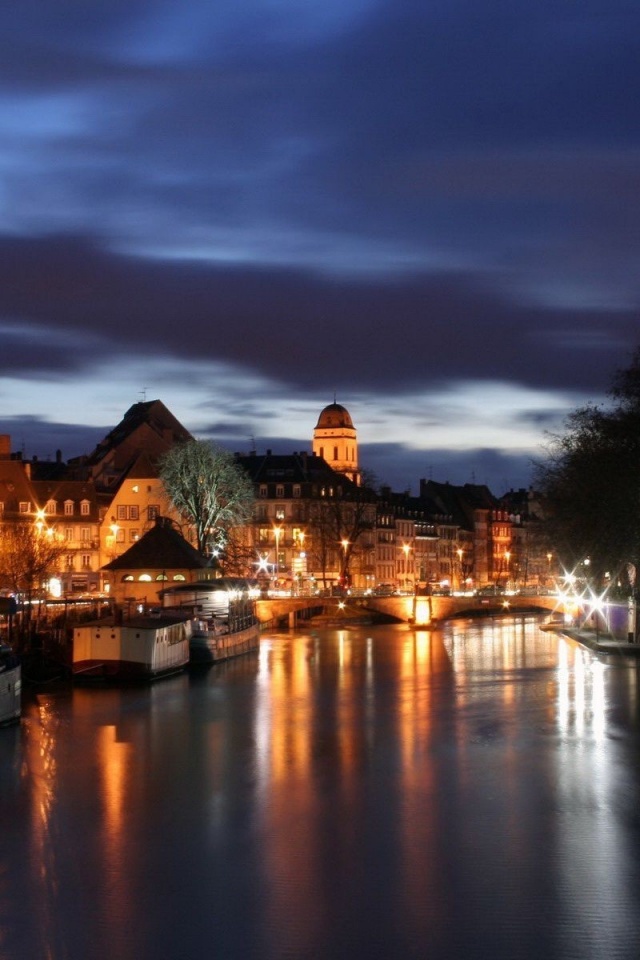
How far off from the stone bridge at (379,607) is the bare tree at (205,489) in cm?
579

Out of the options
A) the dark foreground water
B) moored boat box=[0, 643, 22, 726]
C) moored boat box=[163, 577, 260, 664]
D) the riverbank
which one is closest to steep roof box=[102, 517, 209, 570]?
moored boat box=[163, 577, 260, 664]

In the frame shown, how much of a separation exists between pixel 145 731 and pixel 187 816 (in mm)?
13423

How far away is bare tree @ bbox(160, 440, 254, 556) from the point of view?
102 meters

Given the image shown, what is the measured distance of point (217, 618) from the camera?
7525cm

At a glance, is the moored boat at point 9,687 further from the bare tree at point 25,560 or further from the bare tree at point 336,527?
the bare tree at point 336,527

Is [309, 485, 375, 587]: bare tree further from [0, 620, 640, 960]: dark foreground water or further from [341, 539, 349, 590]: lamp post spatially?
[0, 620, 640, 960]: dark foreground water

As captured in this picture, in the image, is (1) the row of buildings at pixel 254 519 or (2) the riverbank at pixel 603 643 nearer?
(2) the riverbank at pixel 603 643

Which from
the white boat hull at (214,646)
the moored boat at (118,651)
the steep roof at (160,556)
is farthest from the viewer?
the steep roof at (160,556)

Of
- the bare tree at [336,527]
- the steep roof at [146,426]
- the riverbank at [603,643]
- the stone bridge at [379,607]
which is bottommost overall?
the riverbank at [603,643]

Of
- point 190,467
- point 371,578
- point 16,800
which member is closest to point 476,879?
point 16,800

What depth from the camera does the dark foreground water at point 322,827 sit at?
2264cm

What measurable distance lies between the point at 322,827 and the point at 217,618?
45.6 metres

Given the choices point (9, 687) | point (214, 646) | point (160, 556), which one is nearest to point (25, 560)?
point (160, 556)

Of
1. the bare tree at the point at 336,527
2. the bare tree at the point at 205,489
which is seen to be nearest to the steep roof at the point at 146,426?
the bare tree at the point at 336,527
